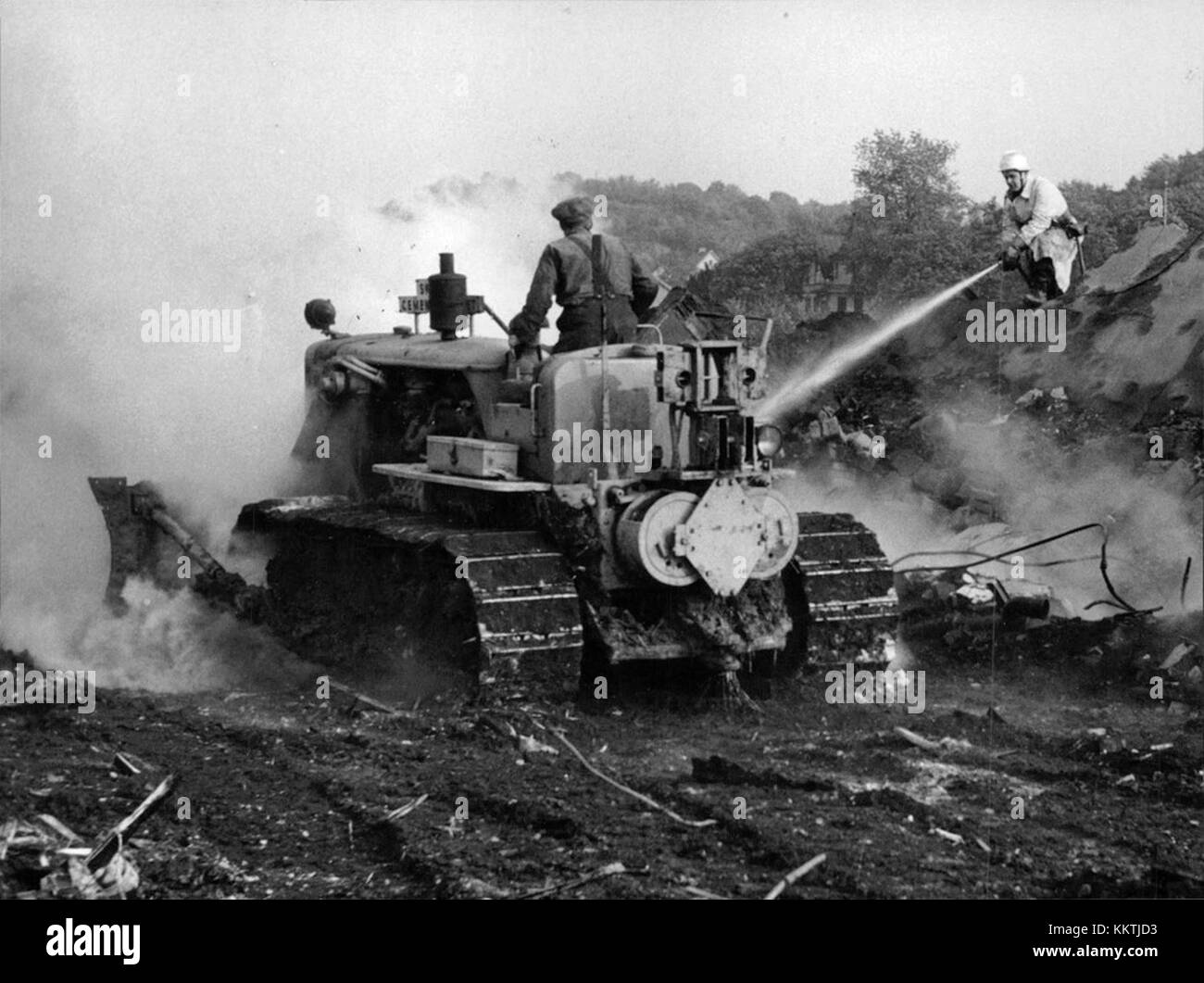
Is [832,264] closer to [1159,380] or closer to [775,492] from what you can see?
[1159,380]

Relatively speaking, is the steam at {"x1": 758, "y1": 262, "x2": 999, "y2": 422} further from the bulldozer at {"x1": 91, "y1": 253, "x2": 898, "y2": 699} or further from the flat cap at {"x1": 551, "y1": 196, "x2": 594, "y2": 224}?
the flat cap at {"x1": 551, "y1": 196, "x2": 594, "y2": 224}

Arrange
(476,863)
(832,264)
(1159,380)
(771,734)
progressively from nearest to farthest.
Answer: (476,863), (771,734), (1159,380), (832,264)

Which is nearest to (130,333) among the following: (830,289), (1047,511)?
(1047,511)

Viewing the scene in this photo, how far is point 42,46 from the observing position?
1556 centimetres

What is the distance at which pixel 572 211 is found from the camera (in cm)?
1196

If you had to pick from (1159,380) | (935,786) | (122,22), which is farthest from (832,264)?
(935,786)

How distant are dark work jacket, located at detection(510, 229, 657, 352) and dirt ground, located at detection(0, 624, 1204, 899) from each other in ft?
7.84

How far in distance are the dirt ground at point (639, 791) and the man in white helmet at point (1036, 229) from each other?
4.75 m

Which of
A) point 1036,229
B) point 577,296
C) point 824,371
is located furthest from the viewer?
point 824,371

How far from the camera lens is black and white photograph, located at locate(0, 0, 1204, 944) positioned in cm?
825

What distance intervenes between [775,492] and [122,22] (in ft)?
27.2

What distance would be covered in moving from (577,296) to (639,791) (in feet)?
12.7

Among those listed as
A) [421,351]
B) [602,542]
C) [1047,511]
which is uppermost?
[421,351]

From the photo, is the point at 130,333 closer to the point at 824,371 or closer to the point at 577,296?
the point at 577,296
